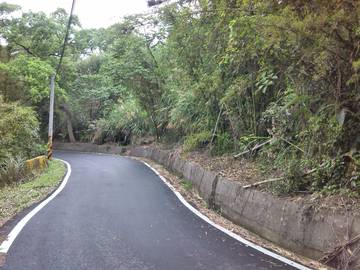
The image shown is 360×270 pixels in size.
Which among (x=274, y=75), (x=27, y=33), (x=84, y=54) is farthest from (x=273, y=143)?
(x=84, y=54)

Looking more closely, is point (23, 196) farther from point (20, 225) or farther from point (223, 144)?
point (223, 144)

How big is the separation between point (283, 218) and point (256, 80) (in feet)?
15.9

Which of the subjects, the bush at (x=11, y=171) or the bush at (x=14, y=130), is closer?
the bush at (x=11, y=171)

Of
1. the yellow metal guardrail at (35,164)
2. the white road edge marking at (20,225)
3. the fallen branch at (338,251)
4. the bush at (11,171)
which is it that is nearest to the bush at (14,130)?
the bush at (11,171)

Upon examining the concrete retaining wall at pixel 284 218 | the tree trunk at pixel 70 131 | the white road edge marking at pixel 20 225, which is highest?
the concrete retaining wall at pixel 284 218

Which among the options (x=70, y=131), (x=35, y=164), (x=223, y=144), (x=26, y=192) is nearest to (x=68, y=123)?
(x=70, y=131)

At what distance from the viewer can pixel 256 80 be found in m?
11.2

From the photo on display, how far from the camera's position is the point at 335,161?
706 cm

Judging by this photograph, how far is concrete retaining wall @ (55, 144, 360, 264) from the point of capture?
20.0ft

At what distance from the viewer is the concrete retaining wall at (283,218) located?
20.0ft

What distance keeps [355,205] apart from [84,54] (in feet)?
149

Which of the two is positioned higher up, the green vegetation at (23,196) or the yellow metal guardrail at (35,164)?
the green vegetation at (23,196)

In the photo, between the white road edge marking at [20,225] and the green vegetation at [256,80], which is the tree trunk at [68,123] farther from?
the white road edge marking at [20,225]

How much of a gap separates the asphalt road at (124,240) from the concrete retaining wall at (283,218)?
0.61 m
